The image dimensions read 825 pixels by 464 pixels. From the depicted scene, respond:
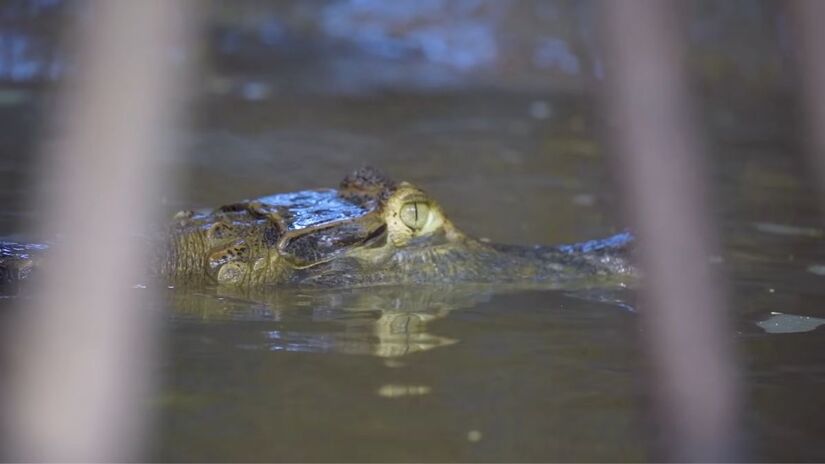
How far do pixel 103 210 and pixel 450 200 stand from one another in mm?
5698

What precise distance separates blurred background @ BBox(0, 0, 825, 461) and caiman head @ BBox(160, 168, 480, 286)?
177 mm

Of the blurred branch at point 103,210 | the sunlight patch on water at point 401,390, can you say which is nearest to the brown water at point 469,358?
the sunlight patch on water at point 401,390

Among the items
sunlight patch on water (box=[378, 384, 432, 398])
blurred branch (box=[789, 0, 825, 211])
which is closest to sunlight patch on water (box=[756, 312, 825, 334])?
sunlight patch on water (box=[378, 384, 432, 398])

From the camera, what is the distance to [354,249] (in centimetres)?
539

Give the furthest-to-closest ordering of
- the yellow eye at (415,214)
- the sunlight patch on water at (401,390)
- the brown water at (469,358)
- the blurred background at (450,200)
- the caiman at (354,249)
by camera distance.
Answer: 1. the yellow eye at (415,214)
2. the caiman at (354,249)
3. the sunlight patch on water at (401,390)
4. the blurred background at (450,200)
5. the brown water at (469,358)

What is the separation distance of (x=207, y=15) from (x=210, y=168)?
5.98m

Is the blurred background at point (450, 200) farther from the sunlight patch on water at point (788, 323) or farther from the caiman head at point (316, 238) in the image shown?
the caiman head at point (316, 238)

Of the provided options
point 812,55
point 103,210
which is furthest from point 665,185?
point 103,210

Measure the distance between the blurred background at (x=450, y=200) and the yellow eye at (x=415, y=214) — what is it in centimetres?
44

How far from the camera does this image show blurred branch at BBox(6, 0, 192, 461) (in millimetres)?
2084

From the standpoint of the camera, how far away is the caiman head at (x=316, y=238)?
523 centimetres

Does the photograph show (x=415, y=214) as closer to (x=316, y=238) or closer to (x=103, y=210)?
(x=316, y=238)

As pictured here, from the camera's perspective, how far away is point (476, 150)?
9.73m

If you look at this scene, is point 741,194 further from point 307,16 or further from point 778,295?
point 307,16
